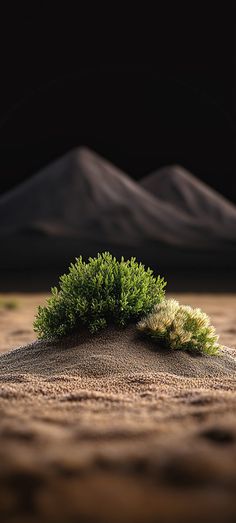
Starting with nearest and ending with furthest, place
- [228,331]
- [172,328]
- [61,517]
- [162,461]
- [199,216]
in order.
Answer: [61,517] → [162,461] → [172,328] → [228,331] → [199,216]

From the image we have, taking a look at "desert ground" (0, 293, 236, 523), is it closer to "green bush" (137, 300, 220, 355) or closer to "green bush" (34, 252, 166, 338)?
"green bush" (137, 300, 220, 355)

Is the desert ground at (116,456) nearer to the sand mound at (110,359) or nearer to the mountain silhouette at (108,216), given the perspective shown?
the sand mound at (110,359)

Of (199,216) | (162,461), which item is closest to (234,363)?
(162,461)

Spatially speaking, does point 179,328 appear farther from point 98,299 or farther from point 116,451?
point 116,451

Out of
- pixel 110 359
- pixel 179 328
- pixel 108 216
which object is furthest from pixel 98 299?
pixel 108 216

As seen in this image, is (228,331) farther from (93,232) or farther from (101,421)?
(93,232)

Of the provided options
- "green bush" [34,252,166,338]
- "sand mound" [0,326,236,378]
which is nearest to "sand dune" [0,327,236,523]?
"sand mound" [0,326,236,378]
